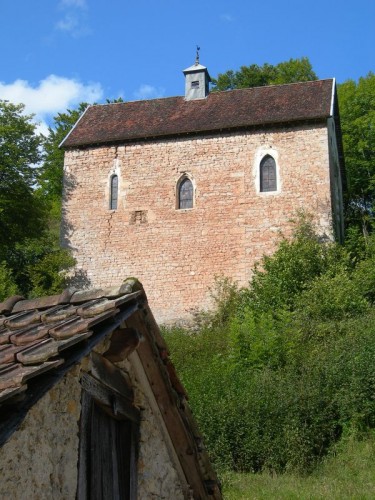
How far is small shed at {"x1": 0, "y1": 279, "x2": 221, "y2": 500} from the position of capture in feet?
10.8

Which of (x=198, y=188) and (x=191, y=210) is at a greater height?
(x=198, y=188)

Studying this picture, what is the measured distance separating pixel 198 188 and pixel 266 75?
17687mm

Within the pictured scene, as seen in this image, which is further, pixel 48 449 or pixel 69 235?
pixel 69 235

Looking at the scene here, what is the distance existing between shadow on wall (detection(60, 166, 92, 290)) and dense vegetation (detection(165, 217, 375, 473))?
491cm

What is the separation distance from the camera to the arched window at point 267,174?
25438mm

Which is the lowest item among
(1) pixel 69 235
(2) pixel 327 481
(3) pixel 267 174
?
(2) pixel 327 481

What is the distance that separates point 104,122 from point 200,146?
4737 mm

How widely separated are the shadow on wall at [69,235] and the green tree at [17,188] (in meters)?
1.38

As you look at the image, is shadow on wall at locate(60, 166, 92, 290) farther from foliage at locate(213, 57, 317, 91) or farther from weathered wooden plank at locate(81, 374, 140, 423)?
weathered wooden plank at locate(81, 374, 140, 423)

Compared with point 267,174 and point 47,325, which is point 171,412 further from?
point 267,174

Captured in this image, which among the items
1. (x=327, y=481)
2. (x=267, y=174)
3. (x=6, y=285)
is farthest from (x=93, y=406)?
(x=267, y=174)

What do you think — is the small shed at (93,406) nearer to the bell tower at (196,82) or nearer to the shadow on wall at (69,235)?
the shadow on wall at (69,235)

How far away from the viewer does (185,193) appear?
86.4 feet

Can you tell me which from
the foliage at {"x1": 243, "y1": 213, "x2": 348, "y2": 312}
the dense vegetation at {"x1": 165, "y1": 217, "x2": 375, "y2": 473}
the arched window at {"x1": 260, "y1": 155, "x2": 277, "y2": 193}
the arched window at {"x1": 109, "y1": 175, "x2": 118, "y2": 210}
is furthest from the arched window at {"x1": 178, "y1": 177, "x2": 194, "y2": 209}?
the foliage at {"x1": 243, "y1": 213, "x2": 348, "y2": 312}
